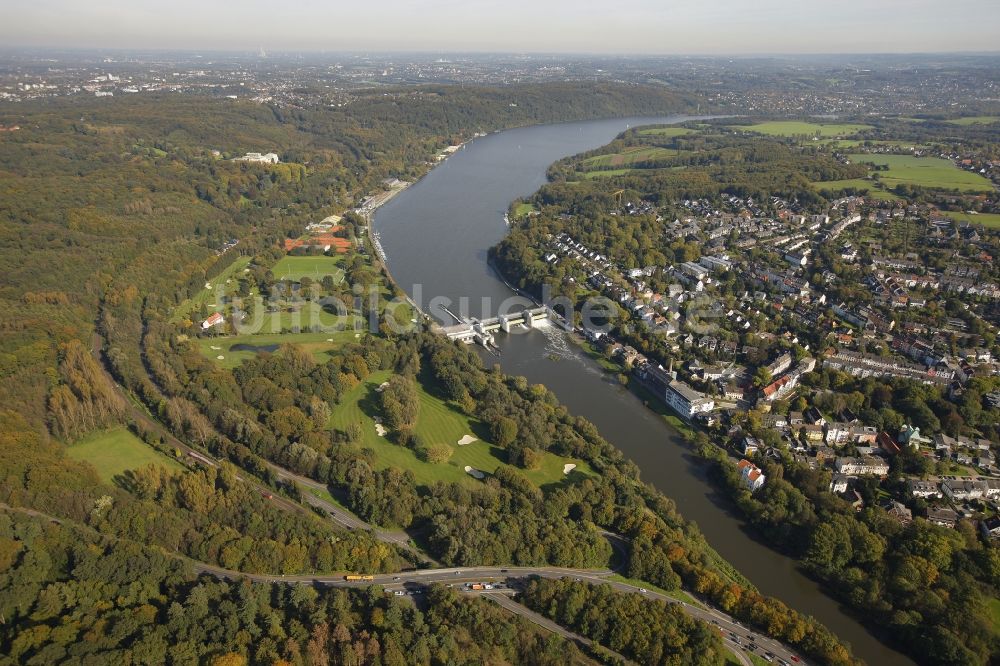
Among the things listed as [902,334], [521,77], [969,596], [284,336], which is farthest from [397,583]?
[521,77]

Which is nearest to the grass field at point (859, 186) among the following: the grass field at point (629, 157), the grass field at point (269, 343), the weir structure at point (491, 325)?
the grass field at point (629, 157)

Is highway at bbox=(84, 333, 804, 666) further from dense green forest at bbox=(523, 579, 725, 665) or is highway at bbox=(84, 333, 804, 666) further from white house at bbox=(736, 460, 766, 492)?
white house at bbox=(736, 460, 766, 492)

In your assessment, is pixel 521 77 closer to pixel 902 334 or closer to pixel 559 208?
pixel 559 208

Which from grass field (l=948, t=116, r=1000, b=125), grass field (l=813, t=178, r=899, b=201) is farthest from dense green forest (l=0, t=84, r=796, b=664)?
grass field (l=948, t=116, r=1000, b=125)

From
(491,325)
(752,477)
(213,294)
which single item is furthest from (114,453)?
(752,477)

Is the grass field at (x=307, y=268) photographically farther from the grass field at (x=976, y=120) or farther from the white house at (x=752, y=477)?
the grass field at (x=976, y=120)

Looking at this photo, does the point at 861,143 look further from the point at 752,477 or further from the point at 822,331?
the point at 752,477
